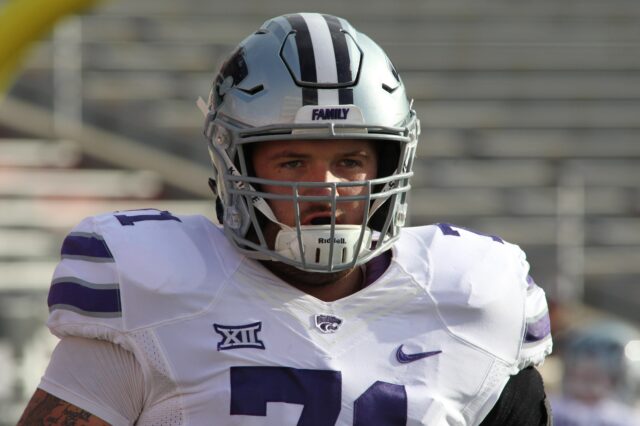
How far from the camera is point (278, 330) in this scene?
2.12 metres

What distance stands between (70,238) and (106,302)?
0.49 ft

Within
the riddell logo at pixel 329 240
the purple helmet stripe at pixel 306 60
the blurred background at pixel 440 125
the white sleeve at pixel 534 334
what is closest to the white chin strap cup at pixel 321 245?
the riddell logo at pixel 329 240


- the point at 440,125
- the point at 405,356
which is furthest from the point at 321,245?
the point at 440,125

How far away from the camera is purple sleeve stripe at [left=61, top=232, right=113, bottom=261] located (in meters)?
2.14

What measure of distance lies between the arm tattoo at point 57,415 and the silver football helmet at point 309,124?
37cm

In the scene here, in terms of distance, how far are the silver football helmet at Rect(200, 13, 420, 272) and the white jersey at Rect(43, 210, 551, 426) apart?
0.24 feet

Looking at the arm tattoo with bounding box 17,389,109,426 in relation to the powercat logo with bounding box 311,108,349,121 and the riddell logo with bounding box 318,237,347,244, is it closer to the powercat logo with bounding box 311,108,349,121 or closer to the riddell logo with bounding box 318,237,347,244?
the riddell logo with bounding box 318,237,347,244

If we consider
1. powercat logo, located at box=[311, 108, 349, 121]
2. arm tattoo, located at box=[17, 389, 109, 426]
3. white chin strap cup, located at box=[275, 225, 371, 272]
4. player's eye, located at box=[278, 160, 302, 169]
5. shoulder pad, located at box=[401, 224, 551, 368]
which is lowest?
arm tattoo, located at box=[17, 389, 109, 426]

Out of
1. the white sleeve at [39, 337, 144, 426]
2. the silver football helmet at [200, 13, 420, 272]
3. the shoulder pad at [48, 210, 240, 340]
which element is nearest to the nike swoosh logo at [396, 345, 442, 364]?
the silver football helmet at [200, 13, 420, 272]

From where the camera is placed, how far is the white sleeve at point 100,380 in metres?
2.09

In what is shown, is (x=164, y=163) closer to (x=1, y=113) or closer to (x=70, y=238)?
(x=1, y=113)

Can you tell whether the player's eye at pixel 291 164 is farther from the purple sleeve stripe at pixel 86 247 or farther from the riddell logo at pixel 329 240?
the purple sleeve stripe at pixel 86 247

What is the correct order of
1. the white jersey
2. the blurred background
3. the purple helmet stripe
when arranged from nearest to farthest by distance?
the white jersey
the purple helmet stripe
the blurred background

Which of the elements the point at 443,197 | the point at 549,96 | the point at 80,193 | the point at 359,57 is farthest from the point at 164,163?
the point at 359,57
